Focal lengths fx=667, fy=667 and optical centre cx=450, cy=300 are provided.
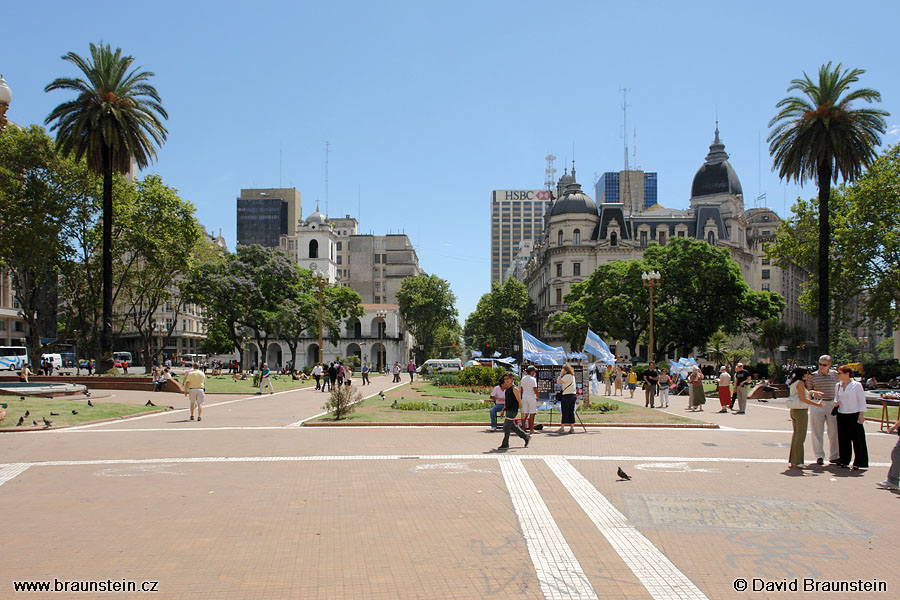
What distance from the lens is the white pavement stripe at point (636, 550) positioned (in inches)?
219

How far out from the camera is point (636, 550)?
6.65 meters

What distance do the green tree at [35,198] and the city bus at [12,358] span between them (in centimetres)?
314

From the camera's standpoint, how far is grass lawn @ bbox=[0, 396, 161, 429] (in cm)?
1794

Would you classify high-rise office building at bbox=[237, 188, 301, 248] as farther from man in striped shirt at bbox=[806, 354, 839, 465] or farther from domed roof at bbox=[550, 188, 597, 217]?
man in striped shirt at bbox=[806, 354, 839, 465]

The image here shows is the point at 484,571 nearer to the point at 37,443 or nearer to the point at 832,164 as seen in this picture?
the point at 37,443

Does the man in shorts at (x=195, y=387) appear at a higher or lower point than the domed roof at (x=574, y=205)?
lower

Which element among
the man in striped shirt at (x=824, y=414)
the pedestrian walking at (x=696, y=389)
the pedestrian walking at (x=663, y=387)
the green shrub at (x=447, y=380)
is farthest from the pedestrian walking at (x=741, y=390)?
the green shrub at (x=447, y=380)

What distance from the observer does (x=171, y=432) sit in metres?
16.6

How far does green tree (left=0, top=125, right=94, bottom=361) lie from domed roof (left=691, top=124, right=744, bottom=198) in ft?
233

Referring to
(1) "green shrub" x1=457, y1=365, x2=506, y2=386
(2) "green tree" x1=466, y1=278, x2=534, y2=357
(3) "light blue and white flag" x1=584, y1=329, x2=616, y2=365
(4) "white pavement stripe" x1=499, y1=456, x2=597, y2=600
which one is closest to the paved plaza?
(4) "white pavement stripe" x1=499, y1=456, x2=597, y2=600

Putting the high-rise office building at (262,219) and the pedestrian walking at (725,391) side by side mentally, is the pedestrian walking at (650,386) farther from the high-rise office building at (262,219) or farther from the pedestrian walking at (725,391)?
the high-rise office building at (262,219)

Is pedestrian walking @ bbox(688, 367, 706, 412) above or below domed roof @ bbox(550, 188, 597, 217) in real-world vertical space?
below

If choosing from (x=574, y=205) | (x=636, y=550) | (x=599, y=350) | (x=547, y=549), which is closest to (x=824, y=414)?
(x=636, y=550)

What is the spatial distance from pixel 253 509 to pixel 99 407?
1624 cm
